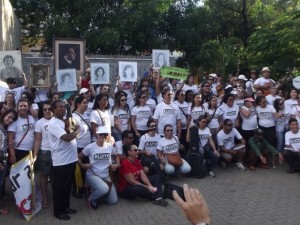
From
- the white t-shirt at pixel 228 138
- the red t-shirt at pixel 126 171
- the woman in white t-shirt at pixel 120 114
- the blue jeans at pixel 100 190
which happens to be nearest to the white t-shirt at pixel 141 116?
the woman in white t-shirt at pixel 120 114

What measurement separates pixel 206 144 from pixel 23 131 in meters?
4.09

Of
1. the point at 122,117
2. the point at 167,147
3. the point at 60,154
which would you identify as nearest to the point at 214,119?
the point at 167,147

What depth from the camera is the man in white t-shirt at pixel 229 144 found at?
9.77m

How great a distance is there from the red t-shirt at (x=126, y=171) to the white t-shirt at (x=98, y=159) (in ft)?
0.97

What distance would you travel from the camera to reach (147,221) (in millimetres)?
6617

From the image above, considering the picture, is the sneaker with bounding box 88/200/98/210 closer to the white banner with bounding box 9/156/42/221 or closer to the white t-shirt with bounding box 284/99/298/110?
the white banner with bounding box 9/156/42/221

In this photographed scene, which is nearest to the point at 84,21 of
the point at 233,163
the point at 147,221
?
the point at 233,163

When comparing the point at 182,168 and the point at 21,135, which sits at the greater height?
the point at 21,135

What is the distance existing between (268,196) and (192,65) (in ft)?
59.5

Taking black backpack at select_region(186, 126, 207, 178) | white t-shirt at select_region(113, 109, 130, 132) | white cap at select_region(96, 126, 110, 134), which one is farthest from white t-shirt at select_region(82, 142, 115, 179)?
black backpack at select_region(186, 126, 207, 178)

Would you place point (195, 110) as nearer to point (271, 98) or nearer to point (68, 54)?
point (271, 98)

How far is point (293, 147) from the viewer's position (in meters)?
9.57

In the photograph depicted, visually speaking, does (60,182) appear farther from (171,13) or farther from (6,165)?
(171,13)

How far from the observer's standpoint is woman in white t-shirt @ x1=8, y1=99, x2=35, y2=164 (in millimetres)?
7070
